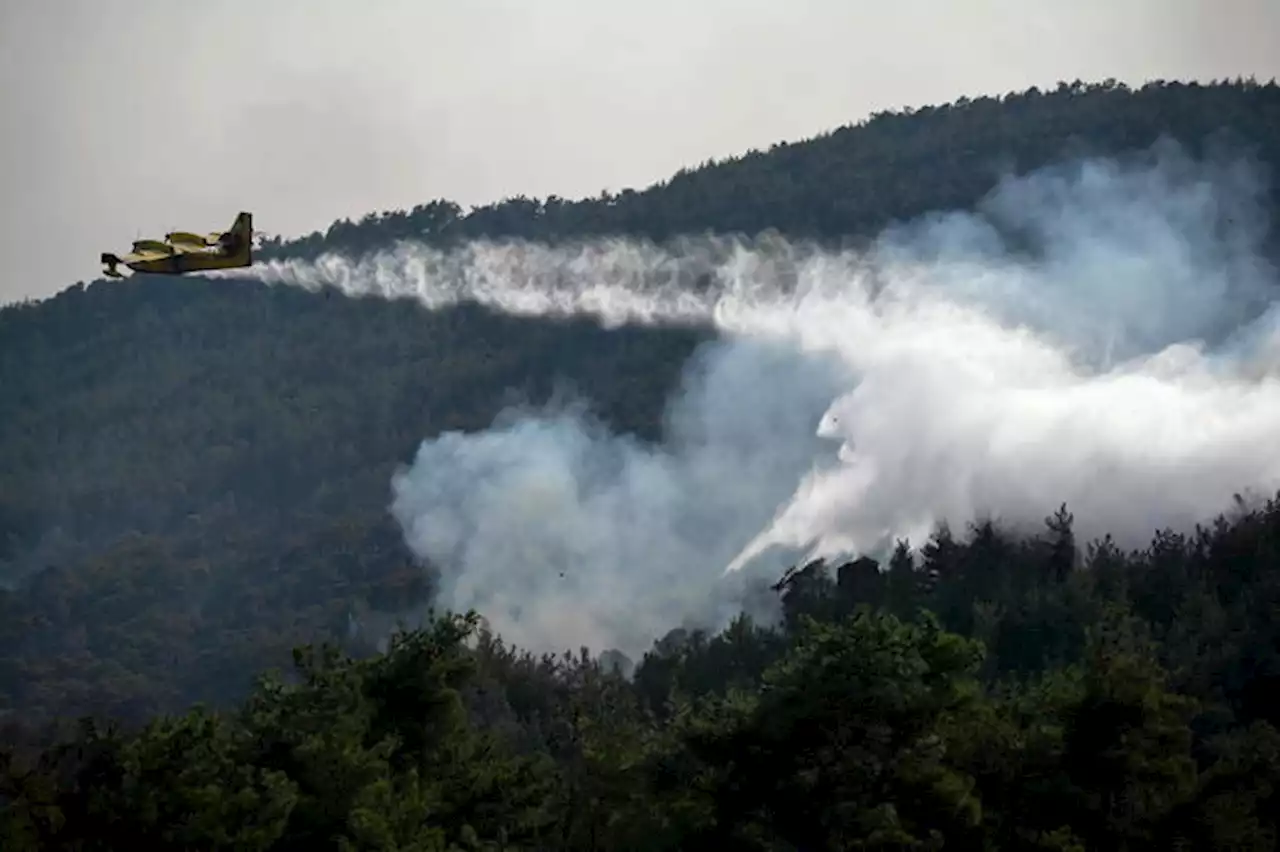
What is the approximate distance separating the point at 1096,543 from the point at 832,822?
68.6m

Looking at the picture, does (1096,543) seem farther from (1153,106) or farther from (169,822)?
(1153,106)

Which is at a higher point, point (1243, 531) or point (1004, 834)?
point (1243, 531)

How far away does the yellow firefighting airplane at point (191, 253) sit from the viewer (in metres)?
67.3

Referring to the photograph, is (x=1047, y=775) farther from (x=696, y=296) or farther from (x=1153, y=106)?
(x=1153, y=106)

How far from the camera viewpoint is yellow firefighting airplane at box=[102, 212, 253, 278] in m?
67.3

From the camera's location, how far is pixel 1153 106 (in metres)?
199

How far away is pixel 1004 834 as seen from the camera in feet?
165

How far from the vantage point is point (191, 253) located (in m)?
69.1

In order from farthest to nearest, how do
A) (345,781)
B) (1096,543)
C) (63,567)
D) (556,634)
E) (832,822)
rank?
(63,567) < (556,634) < (1096,543) < (345,781) < (832,822)

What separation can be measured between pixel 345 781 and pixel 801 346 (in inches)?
4022

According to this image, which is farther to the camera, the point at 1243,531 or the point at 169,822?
the point at 1243,531

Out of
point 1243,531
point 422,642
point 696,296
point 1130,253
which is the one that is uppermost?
point 1130,253

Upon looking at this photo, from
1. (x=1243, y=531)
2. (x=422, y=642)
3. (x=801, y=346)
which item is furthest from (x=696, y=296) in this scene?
(x=422, y=642)

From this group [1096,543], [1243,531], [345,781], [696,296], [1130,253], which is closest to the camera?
[345,781]
